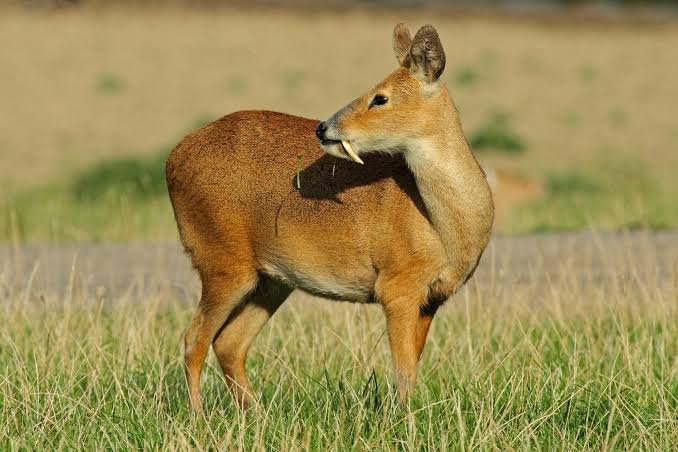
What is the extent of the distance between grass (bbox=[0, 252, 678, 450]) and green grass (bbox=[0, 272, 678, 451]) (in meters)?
0.01

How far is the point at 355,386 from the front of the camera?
618 centimetres

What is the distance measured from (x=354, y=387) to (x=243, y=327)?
0.83m

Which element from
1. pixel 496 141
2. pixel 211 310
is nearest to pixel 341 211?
pixel 211 310

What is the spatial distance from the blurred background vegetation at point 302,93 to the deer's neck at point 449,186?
12.1 feet

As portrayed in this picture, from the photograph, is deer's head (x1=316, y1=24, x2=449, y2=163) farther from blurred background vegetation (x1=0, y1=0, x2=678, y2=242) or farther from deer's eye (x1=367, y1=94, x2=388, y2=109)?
blurred background vegetation (x1=0, y1=0, x2=678, y2=242)

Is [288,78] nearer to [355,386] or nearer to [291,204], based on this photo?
[291,204]

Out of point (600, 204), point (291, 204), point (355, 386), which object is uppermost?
point (291, 204)

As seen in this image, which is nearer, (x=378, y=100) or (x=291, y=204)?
(x=378, y=100)

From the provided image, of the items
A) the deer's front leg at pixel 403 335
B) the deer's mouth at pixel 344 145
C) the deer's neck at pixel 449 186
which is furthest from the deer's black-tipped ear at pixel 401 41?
the deer's front leg at pixel 403 335

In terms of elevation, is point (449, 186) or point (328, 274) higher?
point (449, 186)

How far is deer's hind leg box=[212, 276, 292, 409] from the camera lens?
6.61 m

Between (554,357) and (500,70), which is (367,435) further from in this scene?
(500,70)

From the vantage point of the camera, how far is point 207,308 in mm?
6316

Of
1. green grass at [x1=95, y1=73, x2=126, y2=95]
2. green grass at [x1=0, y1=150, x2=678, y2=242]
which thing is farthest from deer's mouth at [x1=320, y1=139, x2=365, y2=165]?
green grass at [x1=95, y1=73, x2=126, y2=95]
